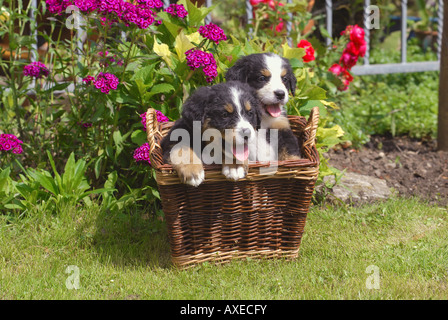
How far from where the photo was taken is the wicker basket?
323cm

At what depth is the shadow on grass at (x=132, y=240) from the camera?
11.8 feet

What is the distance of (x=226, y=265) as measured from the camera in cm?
346

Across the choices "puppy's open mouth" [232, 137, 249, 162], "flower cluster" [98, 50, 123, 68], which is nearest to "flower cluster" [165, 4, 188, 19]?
"flower cluster" [98, 50, 123, 68]

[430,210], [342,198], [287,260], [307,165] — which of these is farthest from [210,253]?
[430,210]

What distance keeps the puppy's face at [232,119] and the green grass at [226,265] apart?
2.55 feet

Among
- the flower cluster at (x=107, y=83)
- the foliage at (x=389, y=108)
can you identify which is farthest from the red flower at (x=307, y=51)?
the flower cluster at (x=107, y=83)

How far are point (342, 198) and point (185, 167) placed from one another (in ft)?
6.55

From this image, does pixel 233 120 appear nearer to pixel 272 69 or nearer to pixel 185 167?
pixel 185 167

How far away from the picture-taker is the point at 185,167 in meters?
3.08

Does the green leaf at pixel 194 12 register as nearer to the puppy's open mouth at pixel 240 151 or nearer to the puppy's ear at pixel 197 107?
the puppy's ear at pixel 197 107

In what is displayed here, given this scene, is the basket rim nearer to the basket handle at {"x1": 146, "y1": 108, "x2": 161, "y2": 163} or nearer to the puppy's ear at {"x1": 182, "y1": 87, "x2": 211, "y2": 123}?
the basket handle at {"x1": 146, "y1": 108, "x2": 161, "y2": 163}

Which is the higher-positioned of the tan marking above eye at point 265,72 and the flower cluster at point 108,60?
the flower cluster at point 108,60

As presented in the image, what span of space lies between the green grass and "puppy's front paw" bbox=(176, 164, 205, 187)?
24.1 inches

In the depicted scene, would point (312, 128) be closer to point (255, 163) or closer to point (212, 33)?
point (255, 163)
